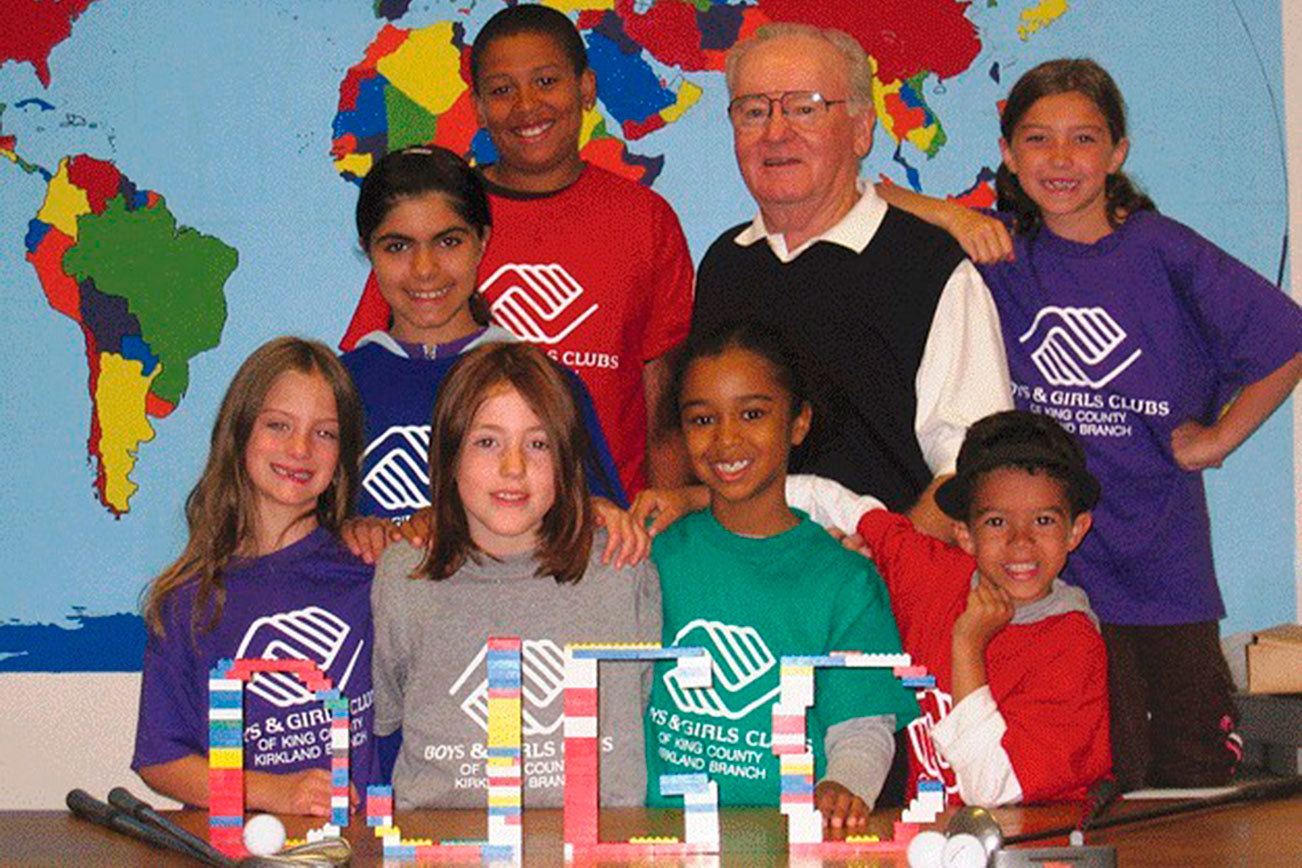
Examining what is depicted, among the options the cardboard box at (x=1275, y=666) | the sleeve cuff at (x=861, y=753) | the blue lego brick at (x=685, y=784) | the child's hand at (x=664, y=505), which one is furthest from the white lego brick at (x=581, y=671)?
the cardboard box at (x=1275, y=666)

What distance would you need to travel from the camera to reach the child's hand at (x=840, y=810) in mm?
2107

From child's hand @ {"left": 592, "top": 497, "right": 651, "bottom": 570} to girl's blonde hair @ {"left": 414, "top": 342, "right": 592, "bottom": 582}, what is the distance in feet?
0.11

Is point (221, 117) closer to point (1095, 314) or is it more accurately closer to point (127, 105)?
point (127, 105)

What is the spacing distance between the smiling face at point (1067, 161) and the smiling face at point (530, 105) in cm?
92

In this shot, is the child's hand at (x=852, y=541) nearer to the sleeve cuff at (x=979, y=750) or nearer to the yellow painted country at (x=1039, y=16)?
the sleeve cuff at (x=979, y=750)

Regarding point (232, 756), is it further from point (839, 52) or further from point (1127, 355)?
point (1127, 355)

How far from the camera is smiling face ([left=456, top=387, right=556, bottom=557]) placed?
8.43ft

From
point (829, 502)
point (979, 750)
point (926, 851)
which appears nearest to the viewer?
point (926, 851)

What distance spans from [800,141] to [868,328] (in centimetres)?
37

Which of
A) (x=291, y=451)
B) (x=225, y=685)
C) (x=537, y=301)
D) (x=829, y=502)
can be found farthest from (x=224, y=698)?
(x=537, y=301)

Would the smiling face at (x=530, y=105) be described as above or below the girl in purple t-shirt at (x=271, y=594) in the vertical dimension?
above

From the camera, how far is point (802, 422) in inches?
111

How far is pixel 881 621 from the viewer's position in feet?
8.39

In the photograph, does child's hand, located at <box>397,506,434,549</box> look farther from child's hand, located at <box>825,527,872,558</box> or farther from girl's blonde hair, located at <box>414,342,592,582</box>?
child's hand, located at <box>825,527,872,558</box>
